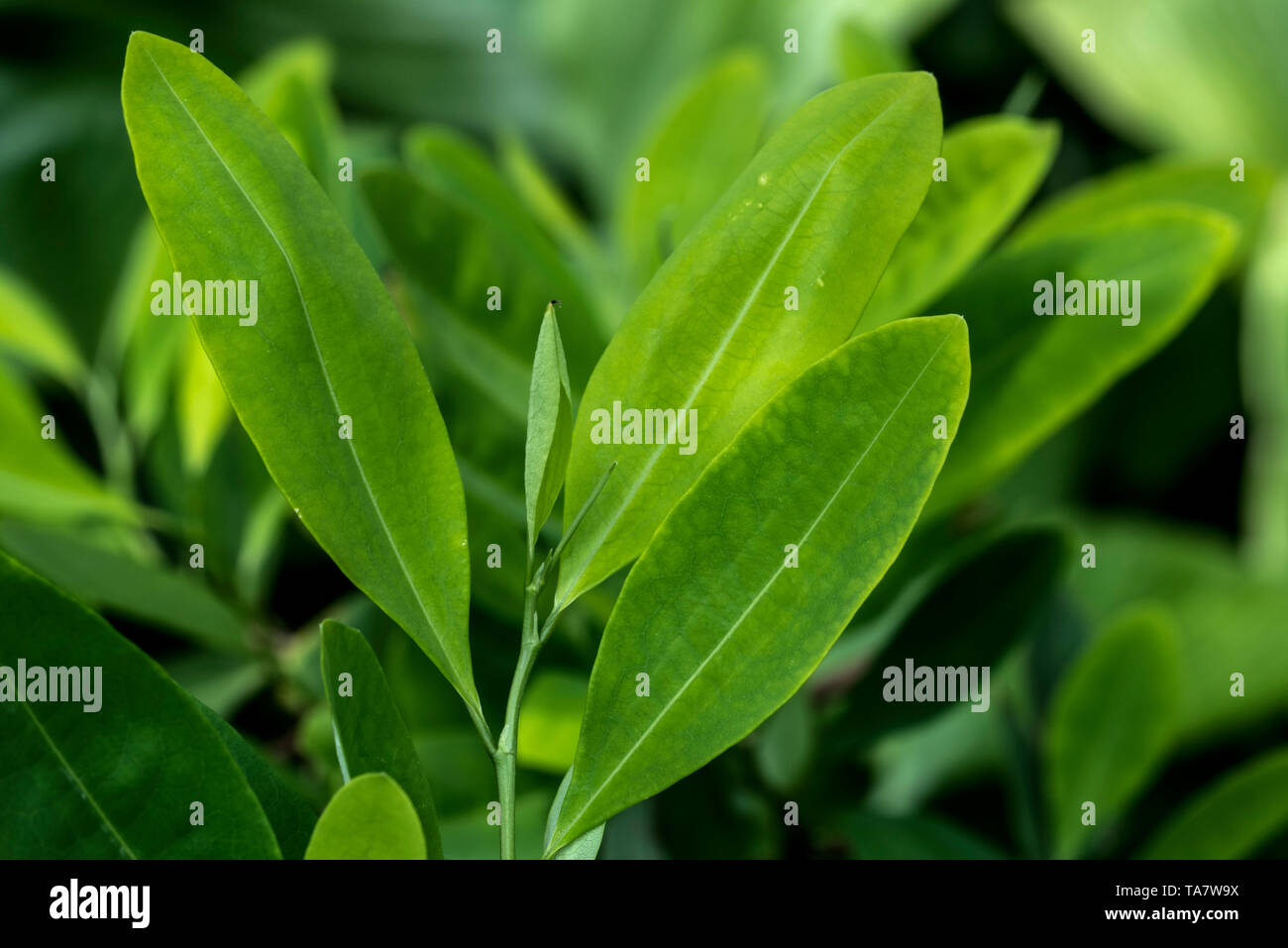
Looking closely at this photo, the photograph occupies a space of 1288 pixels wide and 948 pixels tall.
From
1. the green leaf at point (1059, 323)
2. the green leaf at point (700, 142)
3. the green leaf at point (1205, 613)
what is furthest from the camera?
the green leaf at point (1205, 613)

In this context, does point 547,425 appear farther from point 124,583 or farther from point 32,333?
point 32,333

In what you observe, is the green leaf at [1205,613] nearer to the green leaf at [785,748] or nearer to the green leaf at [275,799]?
the green leaf at [785,748]

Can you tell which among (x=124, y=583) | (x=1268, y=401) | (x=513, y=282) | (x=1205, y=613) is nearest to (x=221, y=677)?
(x=124, y=583)

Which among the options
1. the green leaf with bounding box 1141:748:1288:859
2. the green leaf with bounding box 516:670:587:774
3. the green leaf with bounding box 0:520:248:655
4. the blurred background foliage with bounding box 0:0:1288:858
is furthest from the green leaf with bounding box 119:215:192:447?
the green leaf with bounding box 1141:748:1288:859

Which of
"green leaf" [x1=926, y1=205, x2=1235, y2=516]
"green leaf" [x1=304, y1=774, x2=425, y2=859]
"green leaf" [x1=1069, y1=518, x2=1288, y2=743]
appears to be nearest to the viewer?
"green leaf" [x1=304, y1=774, x2=425, y2=859]

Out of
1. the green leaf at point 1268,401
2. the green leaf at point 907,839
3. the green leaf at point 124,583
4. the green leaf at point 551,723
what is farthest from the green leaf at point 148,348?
the green leaf at point 1268,401

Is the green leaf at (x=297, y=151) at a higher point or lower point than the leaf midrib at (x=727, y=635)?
higher

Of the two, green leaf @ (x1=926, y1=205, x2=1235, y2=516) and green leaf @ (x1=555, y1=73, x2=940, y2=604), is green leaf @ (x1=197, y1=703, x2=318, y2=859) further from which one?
green leaf @ (x1=926, y1=205, x2=1235, y2=516)
